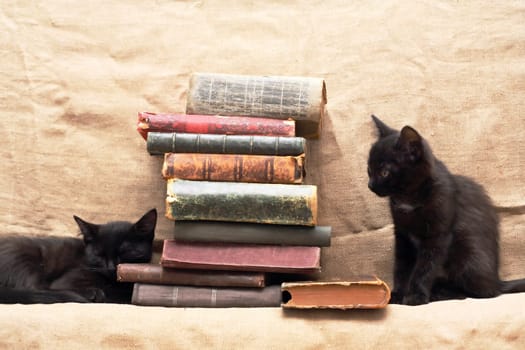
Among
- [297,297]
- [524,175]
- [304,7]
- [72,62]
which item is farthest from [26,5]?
[524,175]

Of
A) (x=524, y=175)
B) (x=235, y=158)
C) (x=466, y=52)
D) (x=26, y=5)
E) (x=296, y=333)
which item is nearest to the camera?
(x=296, y=333)

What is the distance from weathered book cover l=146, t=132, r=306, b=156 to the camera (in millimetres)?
1875

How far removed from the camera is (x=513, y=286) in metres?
1.87

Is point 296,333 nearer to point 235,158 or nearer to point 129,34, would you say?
point 235,158

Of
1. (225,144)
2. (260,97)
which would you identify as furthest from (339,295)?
(260,97)

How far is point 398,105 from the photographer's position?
2.22m

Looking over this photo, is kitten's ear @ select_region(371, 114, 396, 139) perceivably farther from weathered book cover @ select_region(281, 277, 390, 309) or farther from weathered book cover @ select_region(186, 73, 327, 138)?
weathered book cover @ select_region(281, 277, 390, 309)

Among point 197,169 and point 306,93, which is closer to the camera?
point 197,169

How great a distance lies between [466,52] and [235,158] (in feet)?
3.07

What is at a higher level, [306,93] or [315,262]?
[306,93]

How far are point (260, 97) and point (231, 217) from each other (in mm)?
406

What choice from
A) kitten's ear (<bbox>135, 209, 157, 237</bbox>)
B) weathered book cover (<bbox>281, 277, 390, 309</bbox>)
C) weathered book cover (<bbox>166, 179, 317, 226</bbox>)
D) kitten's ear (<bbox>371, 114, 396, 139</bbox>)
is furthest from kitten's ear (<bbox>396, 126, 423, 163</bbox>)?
kitten's ear (<bbox>135, 209, 157, 237</bbox>)

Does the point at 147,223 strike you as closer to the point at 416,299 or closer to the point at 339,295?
the point at 339,295

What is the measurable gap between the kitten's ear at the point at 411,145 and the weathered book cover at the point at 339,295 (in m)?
0.41
